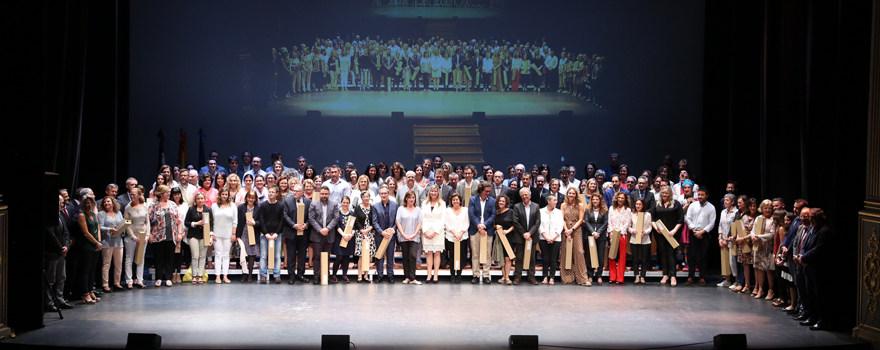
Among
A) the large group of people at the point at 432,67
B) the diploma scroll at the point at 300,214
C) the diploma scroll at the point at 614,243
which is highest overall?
the large group of people at the point at 432,67

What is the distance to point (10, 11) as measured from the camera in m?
7.04

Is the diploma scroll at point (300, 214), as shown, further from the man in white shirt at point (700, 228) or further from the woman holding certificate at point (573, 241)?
the man in white shirt at point (700, 228)

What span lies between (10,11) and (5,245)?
2137mm

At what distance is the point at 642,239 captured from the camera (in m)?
9.92

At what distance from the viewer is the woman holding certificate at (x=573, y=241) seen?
9781 mm

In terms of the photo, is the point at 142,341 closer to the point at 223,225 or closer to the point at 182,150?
the point at 223,225

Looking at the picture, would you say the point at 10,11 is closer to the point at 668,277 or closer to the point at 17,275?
the point at 17,275

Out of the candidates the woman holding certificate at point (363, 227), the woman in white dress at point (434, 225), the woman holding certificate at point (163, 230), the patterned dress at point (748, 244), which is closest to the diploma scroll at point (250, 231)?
the woman holding certificate at point (163, 230)

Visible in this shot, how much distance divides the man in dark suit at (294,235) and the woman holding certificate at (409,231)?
1.18m

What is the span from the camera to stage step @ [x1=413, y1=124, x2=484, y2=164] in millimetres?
13391

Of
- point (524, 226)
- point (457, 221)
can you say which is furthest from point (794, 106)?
point (457, 221)

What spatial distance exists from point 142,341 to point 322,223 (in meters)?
3.56

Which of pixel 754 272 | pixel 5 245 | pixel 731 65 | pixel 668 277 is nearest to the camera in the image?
pixel 5 245

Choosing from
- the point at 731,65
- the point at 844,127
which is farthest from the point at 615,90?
the point at 844,127
